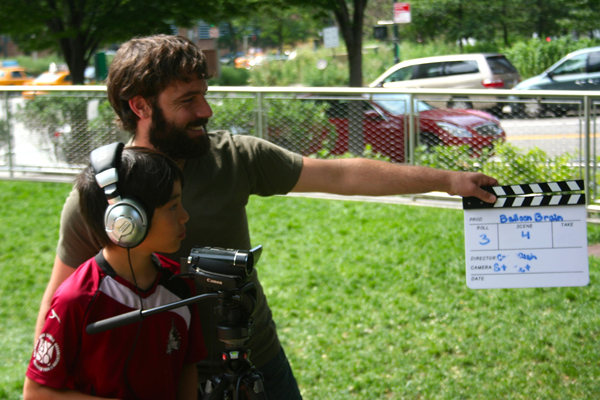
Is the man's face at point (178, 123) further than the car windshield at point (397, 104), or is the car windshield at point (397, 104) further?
the car windshield at point (397, 104)

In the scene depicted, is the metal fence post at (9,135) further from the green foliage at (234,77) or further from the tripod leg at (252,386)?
the green foliage at (234,77)

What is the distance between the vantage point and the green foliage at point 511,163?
6.59 m

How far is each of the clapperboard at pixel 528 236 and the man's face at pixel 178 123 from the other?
107 centimetres

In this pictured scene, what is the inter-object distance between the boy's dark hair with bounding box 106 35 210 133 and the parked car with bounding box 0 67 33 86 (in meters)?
40.0

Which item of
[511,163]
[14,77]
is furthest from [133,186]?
[14,77]

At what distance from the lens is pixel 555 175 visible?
655 cm

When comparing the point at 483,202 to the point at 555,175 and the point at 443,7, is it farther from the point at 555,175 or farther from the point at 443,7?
the point at 443,7

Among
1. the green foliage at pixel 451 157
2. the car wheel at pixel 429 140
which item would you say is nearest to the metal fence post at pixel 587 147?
the green foliage at pixel 451 157

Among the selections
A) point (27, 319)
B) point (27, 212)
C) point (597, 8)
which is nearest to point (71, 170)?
point (27, 212)

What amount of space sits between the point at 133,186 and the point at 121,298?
0.34m

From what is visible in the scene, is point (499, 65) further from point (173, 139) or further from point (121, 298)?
point (121, 298)

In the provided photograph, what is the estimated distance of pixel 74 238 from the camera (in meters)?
2.16

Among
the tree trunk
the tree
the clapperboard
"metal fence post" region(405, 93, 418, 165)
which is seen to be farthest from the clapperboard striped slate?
the tree

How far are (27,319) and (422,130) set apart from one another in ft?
15.2
